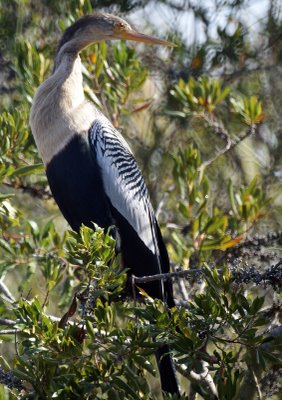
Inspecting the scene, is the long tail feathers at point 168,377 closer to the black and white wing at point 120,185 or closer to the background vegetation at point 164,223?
the background vegetation at point 164,223

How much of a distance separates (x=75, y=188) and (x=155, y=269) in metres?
0.43

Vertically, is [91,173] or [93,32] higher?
[93,32]

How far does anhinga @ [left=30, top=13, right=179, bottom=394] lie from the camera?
336cm

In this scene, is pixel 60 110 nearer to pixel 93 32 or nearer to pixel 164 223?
pixel 93 32

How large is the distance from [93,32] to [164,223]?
0.87 metres

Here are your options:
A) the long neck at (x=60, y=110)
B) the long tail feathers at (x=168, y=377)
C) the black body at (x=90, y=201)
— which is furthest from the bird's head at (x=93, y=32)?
the long tail feathers at (x=168, y=377)

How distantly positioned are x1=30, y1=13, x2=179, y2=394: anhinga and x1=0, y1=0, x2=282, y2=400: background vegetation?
98mm

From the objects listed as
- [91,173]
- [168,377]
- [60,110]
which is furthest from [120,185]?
[168,377]

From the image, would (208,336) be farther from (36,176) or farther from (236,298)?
(36,176)

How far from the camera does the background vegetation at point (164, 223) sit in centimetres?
224

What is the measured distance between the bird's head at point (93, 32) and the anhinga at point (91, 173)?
117mm

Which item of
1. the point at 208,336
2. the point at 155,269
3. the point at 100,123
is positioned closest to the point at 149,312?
the point at 208,336

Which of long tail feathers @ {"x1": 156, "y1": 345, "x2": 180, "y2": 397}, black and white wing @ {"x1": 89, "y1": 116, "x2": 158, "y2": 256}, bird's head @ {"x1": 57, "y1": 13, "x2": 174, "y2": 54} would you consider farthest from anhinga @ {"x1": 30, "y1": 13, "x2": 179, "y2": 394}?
long tail feathers @ {"x1": 156, "y1": 345, "x2": 180, "y2": 397}

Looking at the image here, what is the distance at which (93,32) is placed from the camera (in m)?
3.67
